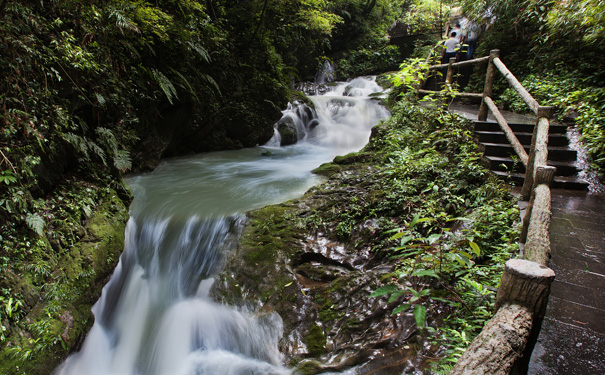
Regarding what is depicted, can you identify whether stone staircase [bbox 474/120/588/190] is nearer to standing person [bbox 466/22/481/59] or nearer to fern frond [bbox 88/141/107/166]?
fern frond [bbox 88/141/107/166]

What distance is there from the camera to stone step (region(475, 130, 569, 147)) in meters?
5.09

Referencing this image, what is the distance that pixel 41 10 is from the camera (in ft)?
14.2

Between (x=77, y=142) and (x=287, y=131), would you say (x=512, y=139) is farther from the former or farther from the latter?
(x=287, y=131)

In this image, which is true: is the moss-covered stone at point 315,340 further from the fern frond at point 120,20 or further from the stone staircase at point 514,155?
the fern frond at point 120,20

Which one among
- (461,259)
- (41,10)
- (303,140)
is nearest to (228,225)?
(461,259)

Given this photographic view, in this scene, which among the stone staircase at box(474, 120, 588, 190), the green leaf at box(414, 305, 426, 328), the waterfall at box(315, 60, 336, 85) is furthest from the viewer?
the waterfall at box(315, 60, 336, 85)

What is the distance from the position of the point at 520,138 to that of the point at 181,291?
5.93m

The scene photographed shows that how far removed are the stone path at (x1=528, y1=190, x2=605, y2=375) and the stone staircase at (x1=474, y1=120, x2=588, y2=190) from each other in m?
0.92

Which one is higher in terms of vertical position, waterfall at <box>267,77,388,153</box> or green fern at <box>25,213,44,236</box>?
waterfall at <box>267,77,388,153</box>

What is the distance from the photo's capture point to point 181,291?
4344 mm

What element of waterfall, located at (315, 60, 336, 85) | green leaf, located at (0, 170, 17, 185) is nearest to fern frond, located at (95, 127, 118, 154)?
green leaf, located at (0, 170, 17, 185)

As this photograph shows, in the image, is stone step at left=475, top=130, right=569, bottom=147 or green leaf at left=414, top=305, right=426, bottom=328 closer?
green leaf at left=414, top=305, right=426, bottom=328

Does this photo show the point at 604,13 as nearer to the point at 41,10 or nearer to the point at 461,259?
the point at 461,259

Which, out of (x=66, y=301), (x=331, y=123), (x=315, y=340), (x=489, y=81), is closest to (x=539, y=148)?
(x=489, y=81)
